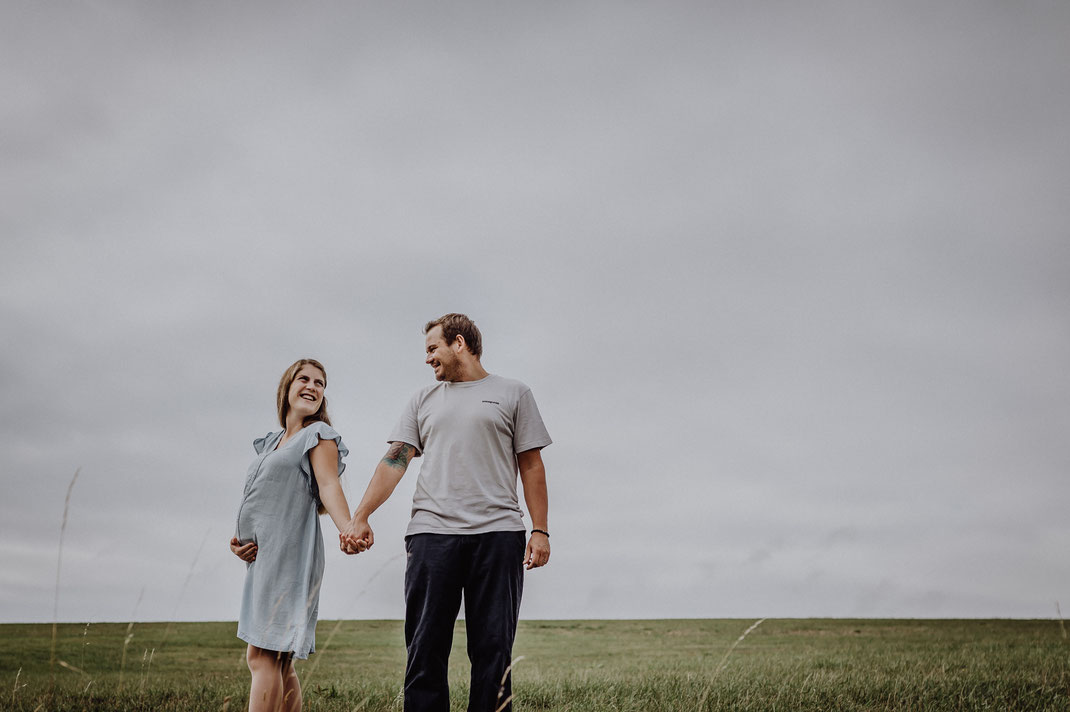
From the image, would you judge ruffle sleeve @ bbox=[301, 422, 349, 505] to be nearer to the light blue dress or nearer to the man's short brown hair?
the light blue dress

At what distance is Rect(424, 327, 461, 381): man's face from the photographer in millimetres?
4844

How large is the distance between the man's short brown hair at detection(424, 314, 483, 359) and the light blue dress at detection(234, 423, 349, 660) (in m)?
0.89

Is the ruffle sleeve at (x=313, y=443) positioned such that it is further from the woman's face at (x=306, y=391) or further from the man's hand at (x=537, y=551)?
the man's hand at (x=537, y=551)

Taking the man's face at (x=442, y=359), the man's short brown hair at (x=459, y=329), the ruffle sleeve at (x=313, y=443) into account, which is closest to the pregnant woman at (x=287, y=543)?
the ruffle sleeve at (x=313, y=443)

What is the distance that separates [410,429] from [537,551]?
107 centimetres

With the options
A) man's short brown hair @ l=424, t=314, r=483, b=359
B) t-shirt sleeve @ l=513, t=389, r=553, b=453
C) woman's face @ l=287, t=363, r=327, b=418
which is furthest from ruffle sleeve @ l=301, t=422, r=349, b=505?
t-shirt sleeve @ l=513, t=389, r=553, b=453

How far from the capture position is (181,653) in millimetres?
17250

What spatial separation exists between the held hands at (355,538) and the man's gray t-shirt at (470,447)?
252 mm

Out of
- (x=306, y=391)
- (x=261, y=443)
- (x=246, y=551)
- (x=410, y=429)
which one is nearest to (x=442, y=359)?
(x=410, y=429)

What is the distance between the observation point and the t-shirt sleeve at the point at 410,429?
4895 millimetres

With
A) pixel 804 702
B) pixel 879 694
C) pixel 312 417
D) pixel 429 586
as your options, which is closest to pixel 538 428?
pixel 429 586

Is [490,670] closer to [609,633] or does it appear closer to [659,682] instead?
[659,682]

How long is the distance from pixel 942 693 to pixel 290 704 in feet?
18.8

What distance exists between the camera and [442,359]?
191 inches
